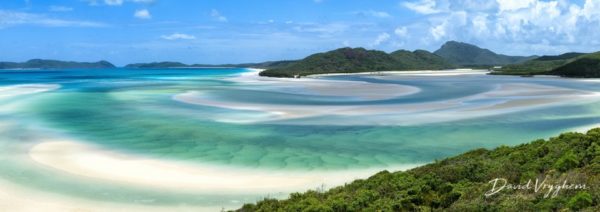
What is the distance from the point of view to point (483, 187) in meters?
13.1

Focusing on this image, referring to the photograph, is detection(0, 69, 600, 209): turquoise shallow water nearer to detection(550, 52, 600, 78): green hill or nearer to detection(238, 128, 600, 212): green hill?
detection(238, 128, 600, 212): green hill

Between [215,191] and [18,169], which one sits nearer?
[215,191]

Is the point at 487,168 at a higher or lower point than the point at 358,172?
higher

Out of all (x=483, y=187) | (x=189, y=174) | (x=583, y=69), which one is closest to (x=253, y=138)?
(x=189, y=174)

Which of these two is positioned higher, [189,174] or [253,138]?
[253,138]

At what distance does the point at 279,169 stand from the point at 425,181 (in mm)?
8796

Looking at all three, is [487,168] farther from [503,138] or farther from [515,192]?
[503,138]

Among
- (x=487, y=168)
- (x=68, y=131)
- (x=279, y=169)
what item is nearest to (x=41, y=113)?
(x=68, y=131)

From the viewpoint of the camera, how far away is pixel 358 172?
838 inches

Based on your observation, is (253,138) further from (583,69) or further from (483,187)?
(583,69)

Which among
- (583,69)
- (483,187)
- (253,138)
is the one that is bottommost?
(253,138)

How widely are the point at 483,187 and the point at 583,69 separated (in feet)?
425

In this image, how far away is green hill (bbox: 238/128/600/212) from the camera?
11.4 meters

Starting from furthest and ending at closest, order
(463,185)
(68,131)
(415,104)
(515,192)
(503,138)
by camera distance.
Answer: (415,104) → (68,131) → (503,138) → (463,185) → (515,192)
